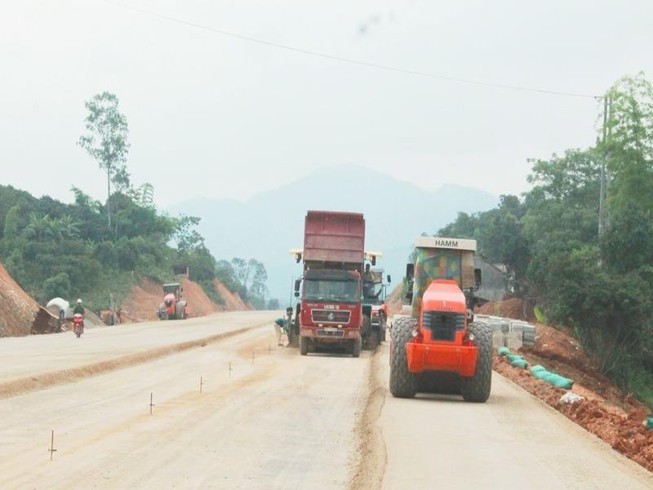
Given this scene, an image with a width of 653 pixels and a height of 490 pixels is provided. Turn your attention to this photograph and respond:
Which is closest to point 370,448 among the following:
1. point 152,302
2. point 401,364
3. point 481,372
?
point 401,364

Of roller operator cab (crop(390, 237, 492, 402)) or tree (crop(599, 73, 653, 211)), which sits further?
tree (crop(599, 73, 653, 211))

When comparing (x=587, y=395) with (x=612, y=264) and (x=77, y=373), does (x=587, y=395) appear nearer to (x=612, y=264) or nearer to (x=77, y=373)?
(x=77, y=373)

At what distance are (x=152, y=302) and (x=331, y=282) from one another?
5916 centimetres

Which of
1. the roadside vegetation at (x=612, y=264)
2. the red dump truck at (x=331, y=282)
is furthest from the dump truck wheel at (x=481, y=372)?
the roadside vegetation at (x=612, y=264)

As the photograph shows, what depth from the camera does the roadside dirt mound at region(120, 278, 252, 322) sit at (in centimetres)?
8552

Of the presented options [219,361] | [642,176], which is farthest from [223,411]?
[642,176]

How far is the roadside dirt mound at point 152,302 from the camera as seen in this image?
3367 inches

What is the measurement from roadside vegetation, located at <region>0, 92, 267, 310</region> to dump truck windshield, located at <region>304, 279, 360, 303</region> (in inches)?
1613

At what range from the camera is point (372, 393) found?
70.0 ft

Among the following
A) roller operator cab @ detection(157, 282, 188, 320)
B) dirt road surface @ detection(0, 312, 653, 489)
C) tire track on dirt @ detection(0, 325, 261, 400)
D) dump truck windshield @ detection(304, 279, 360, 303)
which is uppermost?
dump truck windshield @ detection(304, 279, 360, 303)

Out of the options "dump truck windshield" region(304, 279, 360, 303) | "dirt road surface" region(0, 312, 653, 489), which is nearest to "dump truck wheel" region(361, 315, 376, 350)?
"dump truck windshield" region(304, 279, 360, 303)

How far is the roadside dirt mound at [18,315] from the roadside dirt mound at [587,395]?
73.1 ft

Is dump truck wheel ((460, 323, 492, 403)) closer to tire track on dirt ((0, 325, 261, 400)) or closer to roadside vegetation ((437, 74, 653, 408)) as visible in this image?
tire track on dirt ((0, 325, 261, 400))

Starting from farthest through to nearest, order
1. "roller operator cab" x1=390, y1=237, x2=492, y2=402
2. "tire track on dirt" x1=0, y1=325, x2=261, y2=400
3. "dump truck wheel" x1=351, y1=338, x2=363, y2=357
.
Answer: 1. "dump truck wheel" x1=351, y1=338, x2=363, y2=357
2. "tire track on dirt" x1=0, y1=325, x2=261, y2=400
3. "roller operator cab" x1=390, y1=237, x2=492, y2=402
